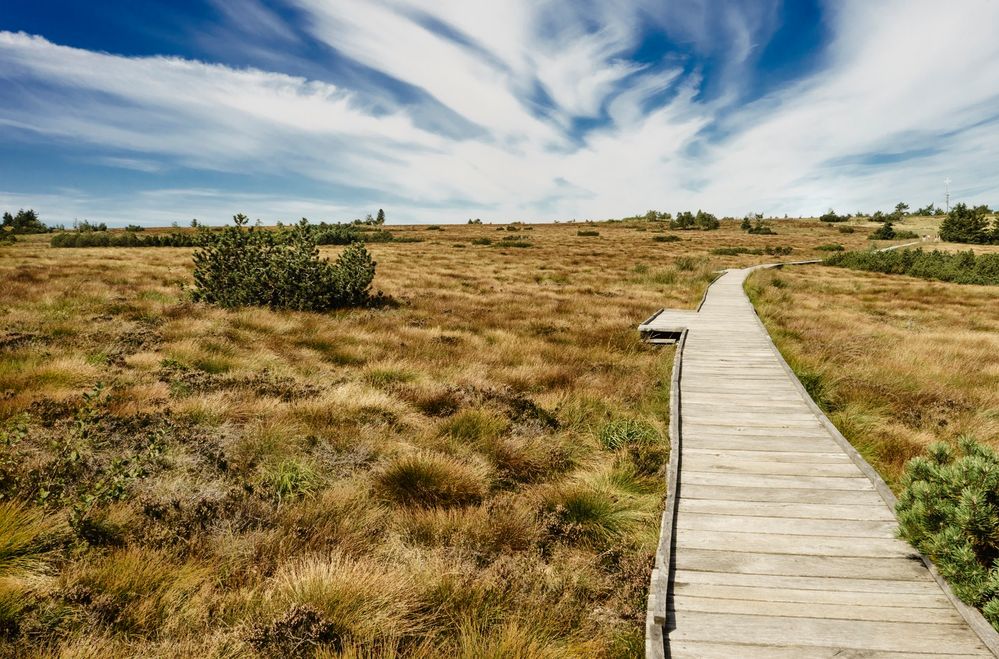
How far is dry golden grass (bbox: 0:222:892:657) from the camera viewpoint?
2.92 metres

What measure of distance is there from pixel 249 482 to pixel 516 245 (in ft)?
144

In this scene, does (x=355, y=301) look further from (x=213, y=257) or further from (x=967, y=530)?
(x=967, y=530)

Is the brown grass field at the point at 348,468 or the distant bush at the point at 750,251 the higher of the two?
the distant bush at the point at 750,251

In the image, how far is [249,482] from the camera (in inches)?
179

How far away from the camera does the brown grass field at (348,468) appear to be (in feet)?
9.71

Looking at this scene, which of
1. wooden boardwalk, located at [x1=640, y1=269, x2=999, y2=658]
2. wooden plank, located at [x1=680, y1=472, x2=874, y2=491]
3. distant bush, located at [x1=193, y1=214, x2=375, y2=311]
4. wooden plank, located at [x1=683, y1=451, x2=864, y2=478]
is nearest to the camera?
wooden boardwalk, located at [x1=640, y1=269, x2=999, y2=658]

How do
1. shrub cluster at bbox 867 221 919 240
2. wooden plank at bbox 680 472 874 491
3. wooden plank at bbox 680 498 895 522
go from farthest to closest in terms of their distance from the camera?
1. shrub cluster at bbox 867 221 919 240
2. wooden plank at bbox 680 472 874 491
3. wooden plank at bbox 680 498 895 522

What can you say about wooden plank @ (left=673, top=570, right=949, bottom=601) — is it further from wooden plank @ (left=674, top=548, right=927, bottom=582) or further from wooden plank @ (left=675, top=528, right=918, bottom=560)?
wooden plank @ (left=675, top=528, right=918, bottom=560)

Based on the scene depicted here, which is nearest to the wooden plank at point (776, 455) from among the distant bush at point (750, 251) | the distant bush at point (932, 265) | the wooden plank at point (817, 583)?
the wooden plank at point (817, 583)

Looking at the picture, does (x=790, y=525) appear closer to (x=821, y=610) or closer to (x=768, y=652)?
(x=821, y=610)

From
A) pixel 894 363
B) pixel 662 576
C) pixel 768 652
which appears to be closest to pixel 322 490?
pixel 662 576

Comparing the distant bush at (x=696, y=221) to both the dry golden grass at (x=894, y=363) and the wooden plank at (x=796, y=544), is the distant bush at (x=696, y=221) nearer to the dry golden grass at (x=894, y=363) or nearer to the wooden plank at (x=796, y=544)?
the dry golden grass at (x=894, y=363)

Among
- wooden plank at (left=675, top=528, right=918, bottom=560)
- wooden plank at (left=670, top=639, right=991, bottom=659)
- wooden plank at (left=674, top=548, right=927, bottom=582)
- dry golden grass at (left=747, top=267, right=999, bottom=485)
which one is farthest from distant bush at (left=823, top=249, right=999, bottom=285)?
wooden plank at (left=670, top=639, right=991, bottom=659)

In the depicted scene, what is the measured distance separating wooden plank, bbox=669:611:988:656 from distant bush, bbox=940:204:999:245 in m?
78.2
